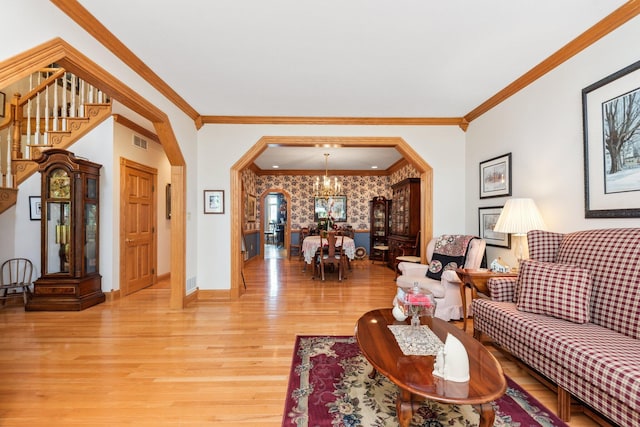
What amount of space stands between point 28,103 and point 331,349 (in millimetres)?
5091

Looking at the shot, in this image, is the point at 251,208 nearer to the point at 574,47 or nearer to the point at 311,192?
the point at 311,192

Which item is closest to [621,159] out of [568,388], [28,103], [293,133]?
[568,388]

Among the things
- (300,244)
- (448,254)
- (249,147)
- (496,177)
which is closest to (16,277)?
(249,147)

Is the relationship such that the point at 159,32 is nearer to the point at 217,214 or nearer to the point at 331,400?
the point at 217,214

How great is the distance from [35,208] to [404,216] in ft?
20.8

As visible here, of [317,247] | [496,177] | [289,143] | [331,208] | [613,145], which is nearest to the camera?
[613,145]

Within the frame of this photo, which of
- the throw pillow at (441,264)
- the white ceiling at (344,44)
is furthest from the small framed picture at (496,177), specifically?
the throw pillow at (441,264)

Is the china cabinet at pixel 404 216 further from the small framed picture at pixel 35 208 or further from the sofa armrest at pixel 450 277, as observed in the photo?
the small framed picture at pixel 35 208

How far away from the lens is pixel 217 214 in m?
4.46

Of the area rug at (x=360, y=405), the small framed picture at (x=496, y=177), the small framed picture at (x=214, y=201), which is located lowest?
the area rug at (x=360, y=405)

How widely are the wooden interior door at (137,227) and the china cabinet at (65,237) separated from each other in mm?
484

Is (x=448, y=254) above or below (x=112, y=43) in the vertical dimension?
below

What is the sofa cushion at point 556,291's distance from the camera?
199 centimetres

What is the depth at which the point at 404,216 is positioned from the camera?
256 inches
